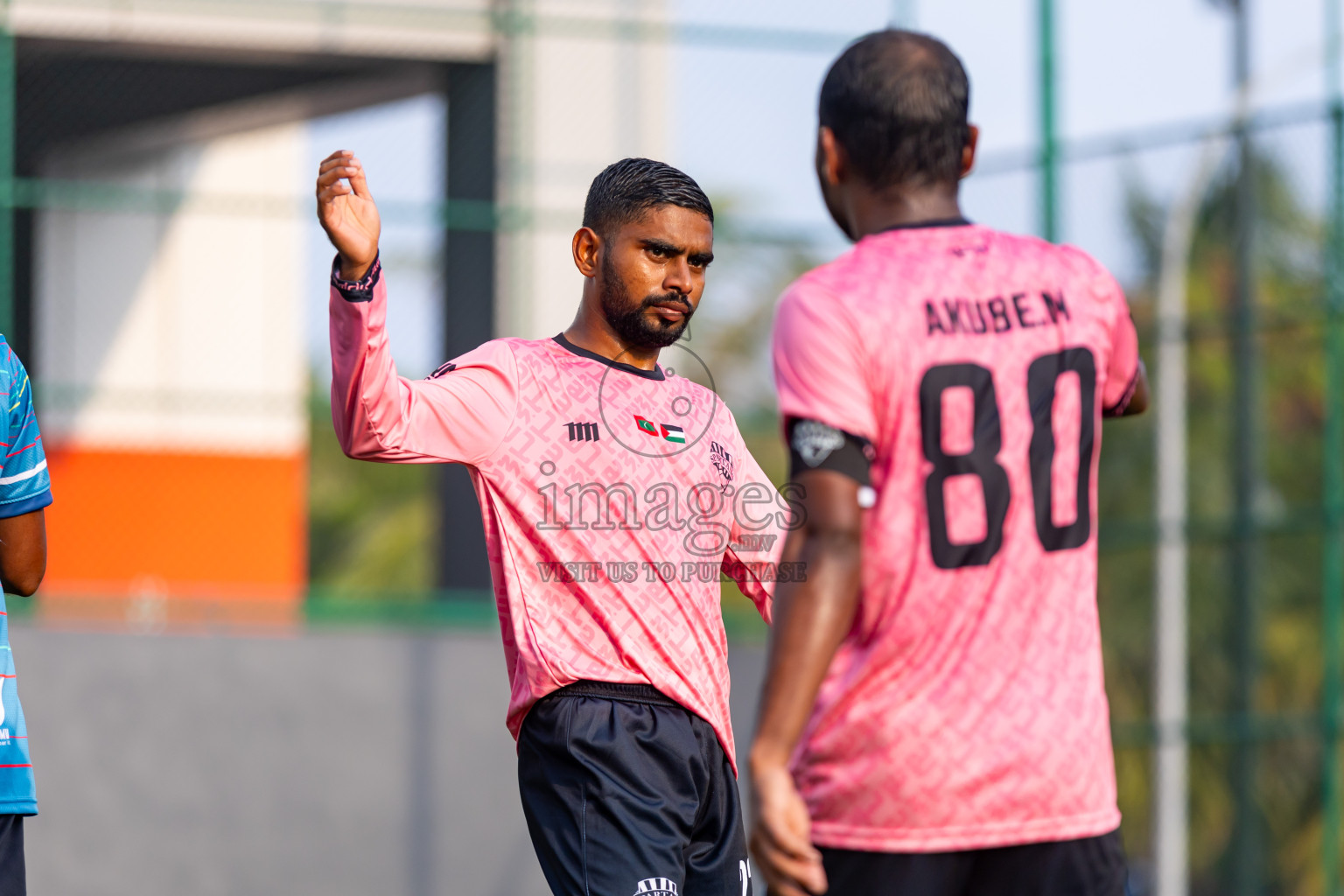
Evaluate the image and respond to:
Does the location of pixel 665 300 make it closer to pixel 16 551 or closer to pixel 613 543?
pixel 613 543

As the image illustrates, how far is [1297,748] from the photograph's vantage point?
13.3m

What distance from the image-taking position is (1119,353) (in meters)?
3.09

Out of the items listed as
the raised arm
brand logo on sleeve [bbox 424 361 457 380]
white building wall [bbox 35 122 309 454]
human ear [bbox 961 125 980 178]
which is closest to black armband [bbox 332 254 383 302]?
the raised arm

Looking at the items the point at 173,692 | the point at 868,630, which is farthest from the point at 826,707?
the point at 173,692

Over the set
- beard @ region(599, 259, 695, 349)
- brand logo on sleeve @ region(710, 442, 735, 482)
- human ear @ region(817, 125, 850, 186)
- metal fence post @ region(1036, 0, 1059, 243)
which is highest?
metal fence post @ region(1036, 0, 1059, 243)

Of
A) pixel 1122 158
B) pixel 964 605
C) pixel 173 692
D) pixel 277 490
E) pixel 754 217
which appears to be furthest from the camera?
pixel 277 490

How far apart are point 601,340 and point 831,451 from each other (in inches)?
62.9

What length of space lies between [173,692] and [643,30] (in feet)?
13.6

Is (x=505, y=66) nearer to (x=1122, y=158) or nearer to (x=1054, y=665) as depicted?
(x=1122, y=158)

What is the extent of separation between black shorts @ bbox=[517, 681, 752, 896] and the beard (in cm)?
82

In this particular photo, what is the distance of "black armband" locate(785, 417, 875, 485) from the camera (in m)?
2.80

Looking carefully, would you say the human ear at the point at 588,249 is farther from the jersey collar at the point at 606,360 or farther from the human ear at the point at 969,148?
the human ear at the point at 969,148

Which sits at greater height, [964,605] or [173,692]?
[964,605]

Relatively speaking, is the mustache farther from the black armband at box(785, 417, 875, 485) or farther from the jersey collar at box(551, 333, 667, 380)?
the black armband at box(785, 417, 875, 485)
